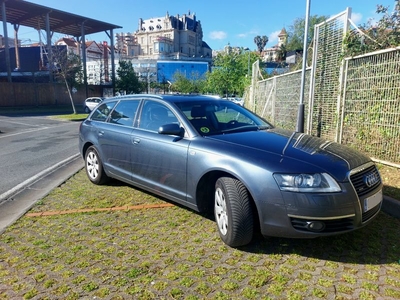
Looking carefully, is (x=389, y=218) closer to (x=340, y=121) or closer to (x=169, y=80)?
(x=340, y=121)

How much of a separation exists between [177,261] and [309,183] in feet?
4.77

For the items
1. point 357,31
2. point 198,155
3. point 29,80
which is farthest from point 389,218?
point 29,80

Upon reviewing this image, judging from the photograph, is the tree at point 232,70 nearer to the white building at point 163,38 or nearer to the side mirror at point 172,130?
the side mirror at point 172,130

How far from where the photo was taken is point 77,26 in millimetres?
46688

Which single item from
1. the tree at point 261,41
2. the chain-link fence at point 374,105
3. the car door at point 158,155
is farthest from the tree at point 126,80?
the tree at point 261,41

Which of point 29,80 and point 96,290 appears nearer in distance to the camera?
point 96,290

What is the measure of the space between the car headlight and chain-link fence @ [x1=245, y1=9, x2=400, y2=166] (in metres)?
3.34

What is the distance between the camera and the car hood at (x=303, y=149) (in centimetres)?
296

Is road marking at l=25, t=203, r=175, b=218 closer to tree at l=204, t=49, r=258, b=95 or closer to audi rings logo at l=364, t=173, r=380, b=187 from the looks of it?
audi rings logo at l=364, t=173, r=380, b=187

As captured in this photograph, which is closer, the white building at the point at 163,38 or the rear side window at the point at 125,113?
the rear side window at the point at 125,113

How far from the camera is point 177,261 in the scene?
3031 millimetres

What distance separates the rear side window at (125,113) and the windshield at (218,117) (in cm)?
94

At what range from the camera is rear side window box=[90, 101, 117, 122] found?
5453 millimetres

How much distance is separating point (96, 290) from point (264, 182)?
1.72 metres
